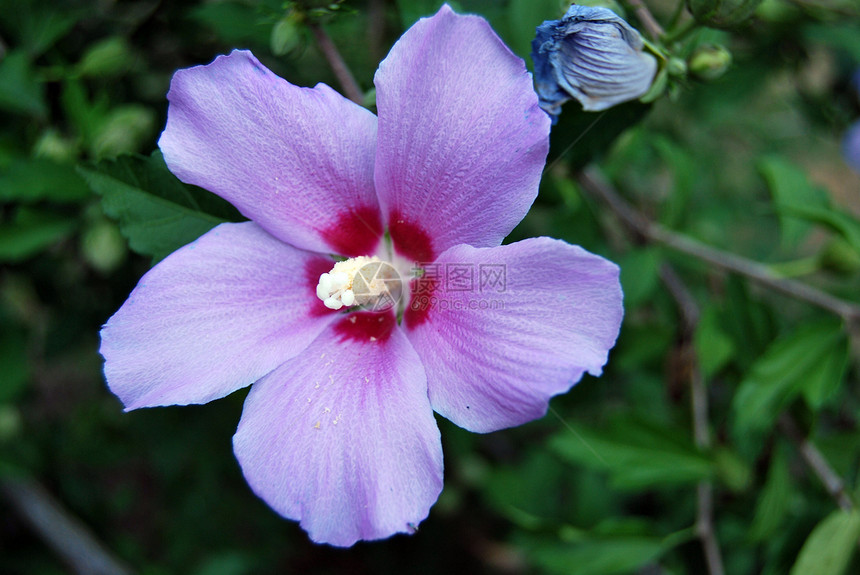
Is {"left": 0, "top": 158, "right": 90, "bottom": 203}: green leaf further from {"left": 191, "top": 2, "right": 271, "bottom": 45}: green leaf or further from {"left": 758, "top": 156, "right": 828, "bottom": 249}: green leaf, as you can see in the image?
{"left": 758, "top": 156, "right": 828, "bottom": 249}: green leaf

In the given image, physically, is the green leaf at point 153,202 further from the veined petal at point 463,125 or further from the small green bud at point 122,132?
the small green bud at point 122,132

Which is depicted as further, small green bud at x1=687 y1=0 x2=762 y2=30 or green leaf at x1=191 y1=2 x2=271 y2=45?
green leaf at x1=191 y1=2 x2=271 y2=45

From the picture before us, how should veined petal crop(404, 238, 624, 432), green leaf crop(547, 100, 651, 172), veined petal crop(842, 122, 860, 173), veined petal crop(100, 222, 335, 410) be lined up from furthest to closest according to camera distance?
veined petal crop(842, 122, 860, 173) → green leaf crop(547, 100, 651, 172) → veined petal crop(100, 222, 335, 410) → veined petal crop(404, 238, 624, 432)

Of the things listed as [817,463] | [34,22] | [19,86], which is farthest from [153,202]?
[817,463]

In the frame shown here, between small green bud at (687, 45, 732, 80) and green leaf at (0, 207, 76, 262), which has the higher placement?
green leaf at (0, 207, 76, 262)

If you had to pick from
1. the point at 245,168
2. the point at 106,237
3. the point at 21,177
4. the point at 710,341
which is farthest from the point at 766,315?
the point at 21,177

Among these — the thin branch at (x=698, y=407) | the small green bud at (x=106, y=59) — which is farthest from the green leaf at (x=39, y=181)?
the thin branch at (x=698, y=407)

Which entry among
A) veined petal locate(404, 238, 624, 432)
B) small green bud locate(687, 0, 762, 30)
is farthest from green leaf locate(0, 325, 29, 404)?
small green bud locate(687, 0, 762, 30)

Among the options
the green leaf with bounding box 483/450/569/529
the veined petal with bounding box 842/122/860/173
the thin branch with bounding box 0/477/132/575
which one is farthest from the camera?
the veined petal with bounding box 842/122/860/173

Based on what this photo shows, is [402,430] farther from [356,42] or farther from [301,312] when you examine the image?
[356,42]
